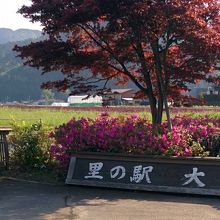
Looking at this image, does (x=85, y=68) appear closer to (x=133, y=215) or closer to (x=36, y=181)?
(x=36, y=181)

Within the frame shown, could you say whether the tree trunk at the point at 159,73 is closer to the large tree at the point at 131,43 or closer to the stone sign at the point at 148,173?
the large tree at the point at 131,43

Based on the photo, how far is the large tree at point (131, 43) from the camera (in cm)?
870

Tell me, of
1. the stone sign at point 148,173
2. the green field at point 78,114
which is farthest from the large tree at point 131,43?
the green field at point 78,114

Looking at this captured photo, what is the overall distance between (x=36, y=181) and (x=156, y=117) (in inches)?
129

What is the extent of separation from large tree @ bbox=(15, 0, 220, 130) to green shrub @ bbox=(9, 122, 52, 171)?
1.10m

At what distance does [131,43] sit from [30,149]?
3.08m

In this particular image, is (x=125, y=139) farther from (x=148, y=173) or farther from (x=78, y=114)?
(x=78, y=114)

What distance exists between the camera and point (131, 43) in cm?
966

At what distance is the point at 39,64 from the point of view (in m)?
9.98

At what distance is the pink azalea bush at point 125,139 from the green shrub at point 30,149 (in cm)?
51

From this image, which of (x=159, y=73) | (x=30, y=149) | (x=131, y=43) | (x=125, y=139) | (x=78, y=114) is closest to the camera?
(x=125, y=139)

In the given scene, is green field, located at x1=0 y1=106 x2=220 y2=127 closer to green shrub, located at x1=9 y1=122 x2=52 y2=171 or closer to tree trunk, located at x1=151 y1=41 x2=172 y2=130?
green shrub, located at x1=9 y1=122 x2=52 y2=171

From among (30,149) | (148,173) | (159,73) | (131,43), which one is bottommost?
(148,173)

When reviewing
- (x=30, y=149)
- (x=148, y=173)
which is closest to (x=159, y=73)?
(x=148, y=173)
